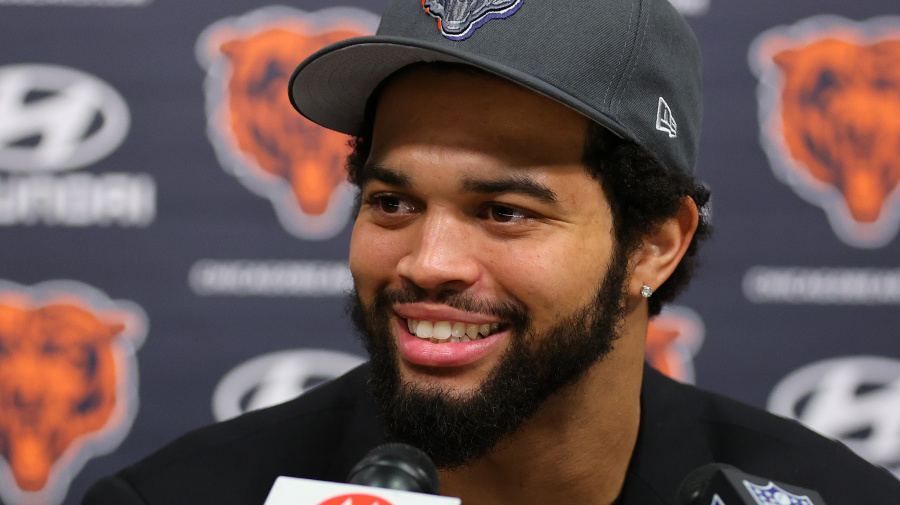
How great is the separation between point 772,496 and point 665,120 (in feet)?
1.84

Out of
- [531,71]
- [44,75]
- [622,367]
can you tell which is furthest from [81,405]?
[531,71]

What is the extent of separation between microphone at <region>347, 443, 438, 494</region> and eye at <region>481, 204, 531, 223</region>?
0.41 metres

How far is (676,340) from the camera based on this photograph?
1993 mm

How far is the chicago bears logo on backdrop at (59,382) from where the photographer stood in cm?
185

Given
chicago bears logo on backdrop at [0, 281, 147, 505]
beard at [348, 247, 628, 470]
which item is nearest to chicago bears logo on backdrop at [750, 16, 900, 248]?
beard at [348, 247, 628, 470]

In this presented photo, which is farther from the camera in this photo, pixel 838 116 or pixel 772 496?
pixel 838 116

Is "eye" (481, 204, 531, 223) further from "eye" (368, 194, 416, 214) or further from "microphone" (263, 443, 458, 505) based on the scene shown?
"microphone" (263, 443, 458, 505)

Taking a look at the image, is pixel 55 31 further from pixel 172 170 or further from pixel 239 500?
pixel 239 500

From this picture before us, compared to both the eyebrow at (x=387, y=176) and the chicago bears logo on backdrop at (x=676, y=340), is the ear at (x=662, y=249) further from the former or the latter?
the chicago bears logo on backdrop at (x=676, y=340)

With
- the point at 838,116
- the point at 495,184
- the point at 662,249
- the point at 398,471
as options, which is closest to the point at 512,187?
the point at 495,184

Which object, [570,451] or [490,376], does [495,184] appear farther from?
[570,451]

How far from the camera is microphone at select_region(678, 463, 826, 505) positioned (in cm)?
67

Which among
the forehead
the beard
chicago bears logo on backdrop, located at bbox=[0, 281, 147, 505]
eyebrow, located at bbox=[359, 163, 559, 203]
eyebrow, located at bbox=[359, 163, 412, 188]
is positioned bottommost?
chicago bears logo on backdrop, located at bbox=[0, 281, 147, 505]

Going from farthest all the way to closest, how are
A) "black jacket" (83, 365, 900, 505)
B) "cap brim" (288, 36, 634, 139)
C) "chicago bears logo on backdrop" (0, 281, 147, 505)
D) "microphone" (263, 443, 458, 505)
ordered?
1. "chicago bears logo on backdrop" (0, 281, 147, 505)
2. "black jacket" (83, 365, 900, 505)
3. "cap brim" (288, 36, 634, 139)
4. "microphone" (263, 443, 458, 505)
